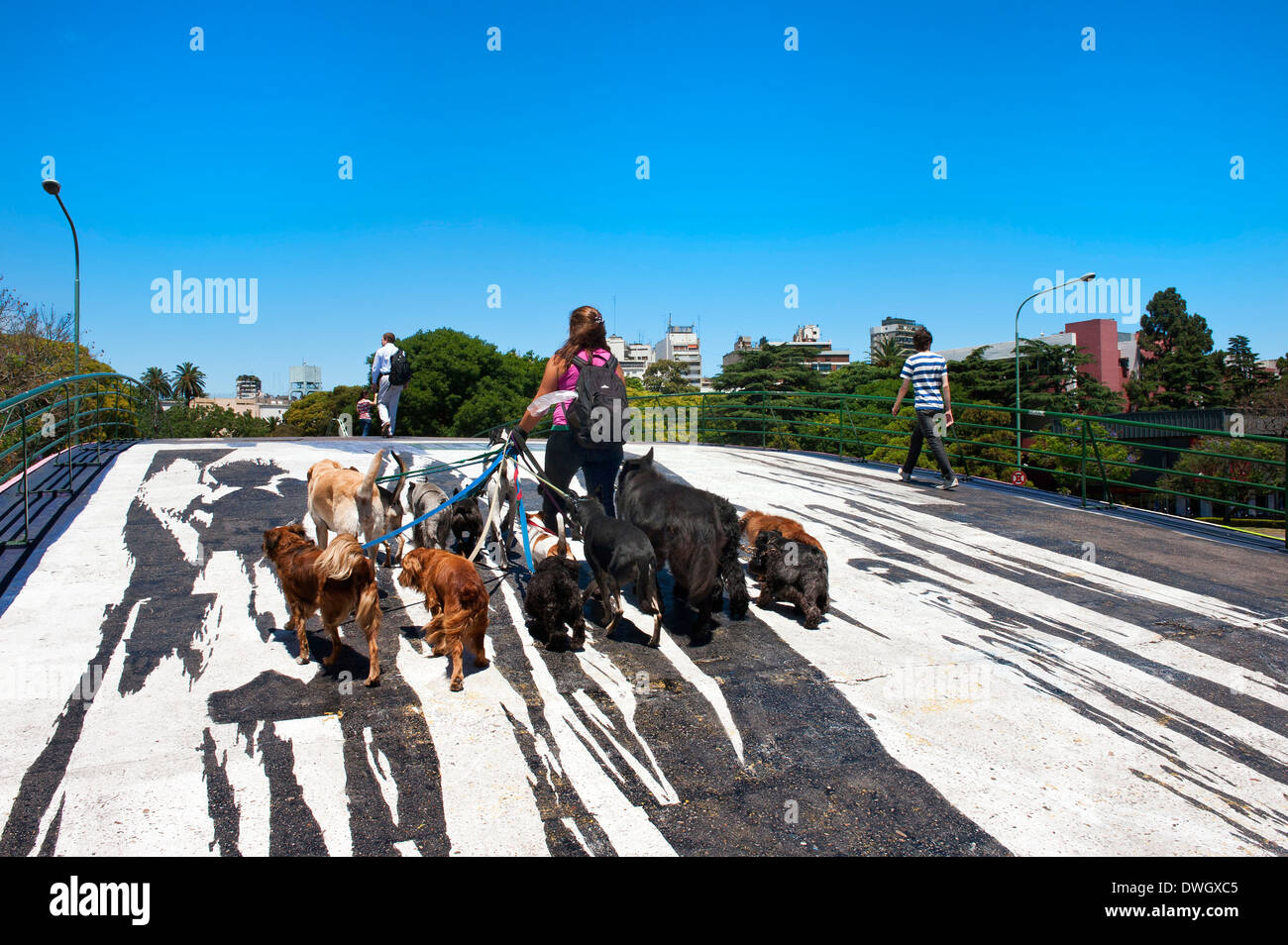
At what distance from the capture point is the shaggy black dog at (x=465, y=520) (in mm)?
6422

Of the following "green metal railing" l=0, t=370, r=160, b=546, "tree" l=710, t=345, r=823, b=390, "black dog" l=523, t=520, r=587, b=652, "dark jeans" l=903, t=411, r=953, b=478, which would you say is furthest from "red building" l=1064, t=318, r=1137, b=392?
"black dog" l=523, t=520, r=587, b=652

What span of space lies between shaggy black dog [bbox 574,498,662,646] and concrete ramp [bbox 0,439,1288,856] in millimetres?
316

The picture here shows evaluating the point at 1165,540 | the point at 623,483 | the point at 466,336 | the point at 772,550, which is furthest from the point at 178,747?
the point at 466,336

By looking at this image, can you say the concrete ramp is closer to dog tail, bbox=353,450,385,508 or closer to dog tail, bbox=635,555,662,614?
dog tail, bbox=635,555,662,614

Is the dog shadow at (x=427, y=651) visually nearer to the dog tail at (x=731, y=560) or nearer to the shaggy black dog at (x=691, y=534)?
the shaggy black dog at (x=691, y=534)

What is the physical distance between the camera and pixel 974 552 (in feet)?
26.1

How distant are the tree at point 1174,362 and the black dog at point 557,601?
73.7m

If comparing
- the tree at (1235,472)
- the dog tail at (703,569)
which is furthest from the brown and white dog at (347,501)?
the tree at (1235,472)

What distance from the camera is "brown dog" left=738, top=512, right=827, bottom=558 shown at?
20.4ft

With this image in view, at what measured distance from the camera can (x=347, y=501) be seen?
5.76 metres

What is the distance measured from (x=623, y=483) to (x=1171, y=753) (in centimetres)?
372

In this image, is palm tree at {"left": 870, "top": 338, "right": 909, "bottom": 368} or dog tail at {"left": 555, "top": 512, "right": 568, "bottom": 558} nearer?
dog tail at {"left": 555, "top": 512, "right": 568, "bottom": 558}

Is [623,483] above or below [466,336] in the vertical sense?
below
